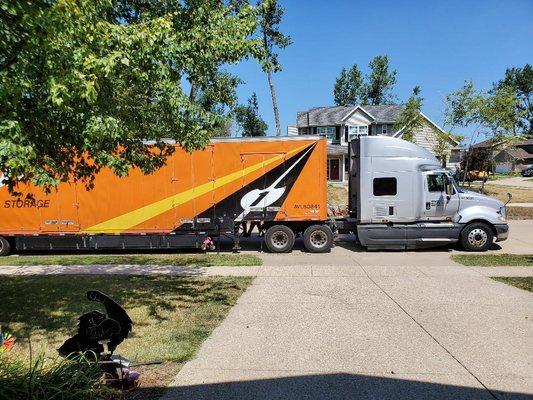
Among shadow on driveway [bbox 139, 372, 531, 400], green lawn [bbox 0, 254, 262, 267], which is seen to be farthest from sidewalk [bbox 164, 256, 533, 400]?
green lawn [bbox 0, 254, 262, 267]

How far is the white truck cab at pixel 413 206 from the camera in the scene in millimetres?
14539

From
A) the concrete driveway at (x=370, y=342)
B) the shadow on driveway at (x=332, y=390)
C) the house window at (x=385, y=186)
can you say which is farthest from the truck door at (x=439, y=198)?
the shadow on driveway at (x=332, y=390)

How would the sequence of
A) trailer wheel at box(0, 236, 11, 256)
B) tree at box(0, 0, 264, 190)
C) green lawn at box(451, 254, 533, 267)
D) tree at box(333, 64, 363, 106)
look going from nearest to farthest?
tree at box(0, 0, 264, 190) → green lawn at box(451, 254, 533, 267) → trailer wheel at box(0, 236, 11, 256) → tree at box(333, 64, 363, 106)

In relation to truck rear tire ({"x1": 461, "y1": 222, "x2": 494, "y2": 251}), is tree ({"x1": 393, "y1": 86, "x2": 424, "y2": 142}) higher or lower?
higher

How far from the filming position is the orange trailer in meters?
14.2

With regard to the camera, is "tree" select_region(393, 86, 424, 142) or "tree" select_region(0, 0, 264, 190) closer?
"tree" select_region(0, 0, 264, 190)

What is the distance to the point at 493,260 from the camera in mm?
12531

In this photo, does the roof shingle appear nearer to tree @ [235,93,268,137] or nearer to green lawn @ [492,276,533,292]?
tree @ [235,93,268,137]

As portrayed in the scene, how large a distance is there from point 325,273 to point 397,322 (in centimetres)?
407

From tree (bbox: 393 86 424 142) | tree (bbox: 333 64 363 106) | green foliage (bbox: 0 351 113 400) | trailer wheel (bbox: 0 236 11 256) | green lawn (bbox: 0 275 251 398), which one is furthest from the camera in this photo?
tree (bbox: 333 64 363 106)

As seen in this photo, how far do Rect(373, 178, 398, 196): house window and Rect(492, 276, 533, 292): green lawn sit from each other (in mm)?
4965

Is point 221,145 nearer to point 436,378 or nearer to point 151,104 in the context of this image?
point 151,104

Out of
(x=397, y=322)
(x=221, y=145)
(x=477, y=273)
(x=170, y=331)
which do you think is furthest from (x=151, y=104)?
(x=477, y=273)

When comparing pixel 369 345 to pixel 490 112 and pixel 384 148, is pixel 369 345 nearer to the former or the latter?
pixel 384 148
